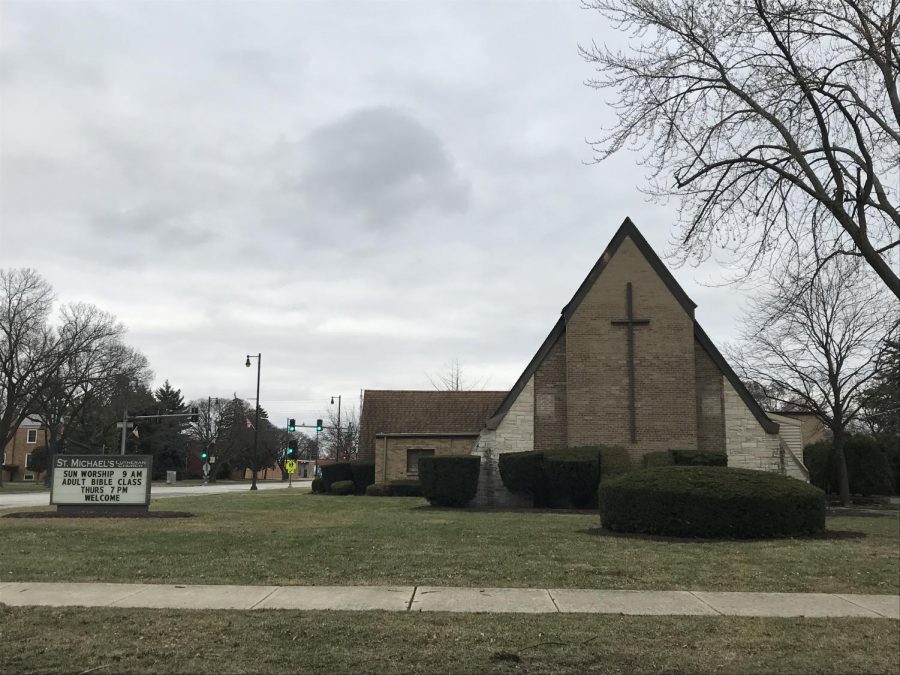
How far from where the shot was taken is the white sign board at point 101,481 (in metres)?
20.1

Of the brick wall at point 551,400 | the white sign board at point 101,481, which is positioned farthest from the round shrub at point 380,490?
the white sign board at point 101,481

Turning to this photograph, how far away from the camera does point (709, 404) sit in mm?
27453

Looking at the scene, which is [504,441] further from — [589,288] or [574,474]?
[589,288]

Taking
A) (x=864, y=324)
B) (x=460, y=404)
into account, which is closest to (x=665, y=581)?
(x=864, y=324)

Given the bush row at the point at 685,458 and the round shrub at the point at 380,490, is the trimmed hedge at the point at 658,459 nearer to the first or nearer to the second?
the bush row at the point at 685,458

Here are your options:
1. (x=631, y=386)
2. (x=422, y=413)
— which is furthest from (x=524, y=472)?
(x=422, y=413)

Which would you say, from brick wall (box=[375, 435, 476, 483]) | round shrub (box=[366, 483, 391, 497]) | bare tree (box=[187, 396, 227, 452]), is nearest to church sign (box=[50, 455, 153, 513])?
round shrub (box=[366, 483, 391, 497])

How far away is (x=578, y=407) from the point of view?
89.2 ft

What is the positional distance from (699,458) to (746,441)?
2.99m

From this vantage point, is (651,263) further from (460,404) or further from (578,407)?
(460,404)

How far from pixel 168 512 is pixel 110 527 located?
428 cm

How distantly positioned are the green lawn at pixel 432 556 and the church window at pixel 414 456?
16490mm

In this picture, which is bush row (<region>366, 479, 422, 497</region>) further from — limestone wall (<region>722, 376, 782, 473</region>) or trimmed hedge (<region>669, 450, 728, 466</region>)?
limestone wall (<region>722, 376, 782, 473</region>)

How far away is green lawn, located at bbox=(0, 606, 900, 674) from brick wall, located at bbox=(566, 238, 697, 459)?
62.9ft
